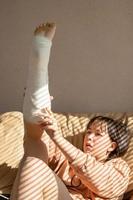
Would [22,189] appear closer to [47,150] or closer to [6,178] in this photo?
[47,150]

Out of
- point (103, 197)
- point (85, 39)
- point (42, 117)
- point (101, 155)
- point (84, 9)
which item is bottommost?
point (103, 197)

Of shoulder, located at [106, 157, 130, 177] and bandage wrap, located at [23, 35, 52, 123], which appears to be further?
shoulder, located at [106, 157, 130, 177]

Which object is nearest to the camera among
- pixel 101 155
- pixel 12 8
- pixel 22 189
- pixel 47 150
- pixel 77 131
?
pixel 22 189

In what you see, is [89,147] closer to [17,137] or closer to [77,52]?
[17,137]

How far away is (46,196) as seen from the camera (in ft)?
5.15

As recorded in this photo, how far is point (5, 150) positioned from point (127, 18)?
2.82 ft

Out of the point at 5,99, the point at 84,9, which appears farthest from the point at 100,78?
the point at 5,99

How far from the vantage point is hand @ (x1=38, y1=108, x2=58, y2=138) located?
5.11 ft

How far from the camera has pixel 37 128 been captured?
5.29 feet

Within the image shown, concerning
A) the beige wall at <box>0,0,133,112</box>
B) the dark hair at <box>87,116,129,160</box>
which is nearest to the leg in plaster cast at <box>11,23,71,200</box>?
the dark hair at <box>87,116,129,160</box>

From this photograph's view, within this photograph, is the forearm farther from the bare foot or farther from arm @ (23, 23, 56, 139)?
the bare foot

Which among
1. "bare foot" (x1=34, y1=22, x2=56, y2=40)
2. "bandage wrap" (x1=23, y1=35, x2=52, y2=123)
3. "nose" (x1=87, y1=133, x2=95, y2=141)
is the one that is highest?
"bare foot" (x1=34, y1=22, x2=56, y2=40)

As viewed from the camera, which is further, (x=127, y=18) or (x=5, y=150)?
(x=127, y=18)

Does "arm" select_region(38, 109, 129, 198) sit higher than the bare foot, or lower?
lower
